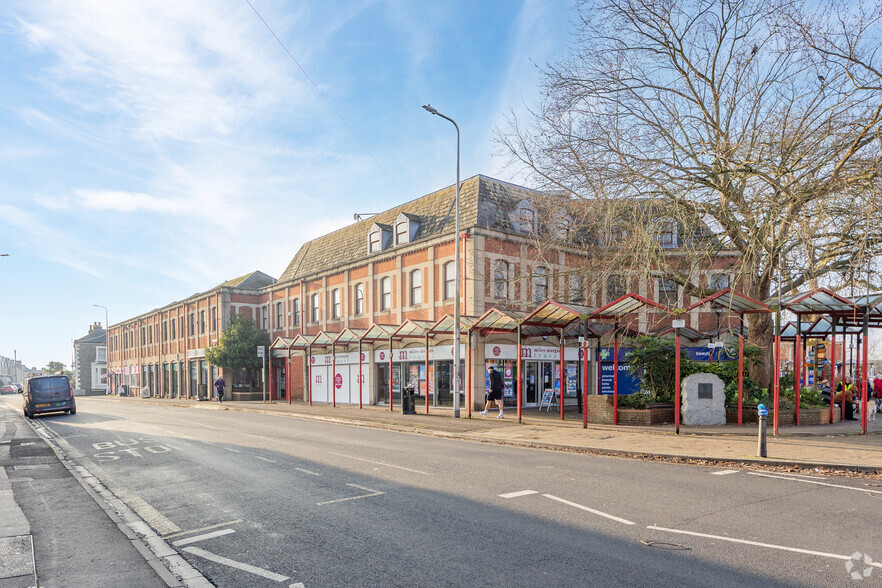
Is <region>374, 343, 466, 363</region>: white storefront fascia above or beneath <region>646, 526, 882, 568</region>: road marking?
above

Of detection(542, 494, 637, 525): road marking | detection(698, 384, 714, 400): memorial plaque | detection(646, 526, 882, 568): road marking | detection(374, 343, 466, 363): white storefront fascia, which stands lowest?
detection(542, 494, 637, 525): road marking

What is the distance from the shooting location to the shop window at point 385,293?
32.3 meters

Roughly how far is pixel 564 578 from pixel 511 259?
23.1 metres

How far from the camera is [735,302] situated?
53.2 ft

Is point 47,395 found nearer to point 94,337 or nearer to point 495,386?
point 495,386

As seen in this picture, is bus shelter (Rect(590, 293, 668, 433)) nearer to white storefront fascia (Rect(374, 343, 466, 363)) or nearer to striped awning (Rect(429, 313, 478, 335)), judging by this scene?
striped awning (Rect(429, 313, 478, 335))

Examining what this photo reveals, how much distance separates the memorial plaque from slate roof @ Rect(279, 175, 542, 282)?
289 inches

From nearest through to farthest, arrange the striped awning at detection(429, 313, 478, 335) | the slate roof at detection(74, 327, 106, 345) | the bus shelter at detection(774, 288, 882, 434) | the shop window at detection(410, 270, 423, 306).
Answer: the bus shelter at detection(774, 288, 882, 434), the striped awning at detection(429, 313, 478, 335), the shop window at detection(410, 270, 423, 306), the slate roof at detection(74, 327, 106, 345)

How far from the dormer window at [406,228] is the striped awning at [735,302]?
17.3 m

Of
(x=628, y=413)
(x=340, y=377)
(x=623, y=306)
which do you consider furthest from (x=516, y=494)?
(x=340, y=377)

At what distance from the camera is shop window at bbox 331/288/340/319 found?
120 feet

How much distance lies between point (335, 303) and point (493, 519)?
3040 centimetres

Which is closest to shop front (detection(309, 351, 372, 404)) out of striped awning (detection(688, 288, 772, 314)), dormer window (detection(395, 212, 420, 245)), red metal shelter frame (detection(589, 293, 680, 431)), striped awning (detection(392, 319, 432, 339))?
striped awning (detection(392, 319, 432, 339))

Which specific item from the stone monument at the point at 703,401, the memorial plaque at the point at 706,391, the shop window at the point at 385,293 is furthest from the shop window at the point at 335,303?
the memorial plaque at the point at 706,391
